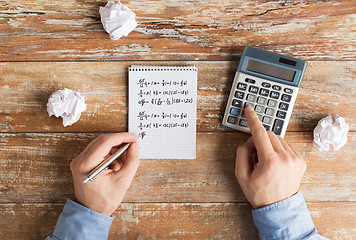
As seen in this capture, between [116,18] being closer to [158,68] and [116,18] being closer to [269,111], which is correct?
[158,68]

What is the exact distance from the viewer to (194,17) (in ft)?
2.25

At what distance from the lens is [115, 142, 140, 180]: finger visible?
62cm

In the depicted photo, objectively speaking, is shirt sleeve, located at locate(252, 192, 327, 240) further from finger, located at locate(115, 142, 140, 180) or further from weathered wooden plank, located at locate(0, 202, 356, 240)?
finger, located at locate(115, 142, 140, 180)

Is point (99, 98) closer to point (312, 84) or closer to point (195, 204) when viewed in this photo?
Result: point (195, 204)

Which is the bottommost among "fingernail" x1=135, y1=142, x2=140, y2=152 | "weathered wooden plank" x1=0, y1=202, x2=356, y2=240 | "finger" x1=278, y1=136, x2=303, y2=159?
"weathered wooden plank" x1=0, y1=202, x2=356, y2=240

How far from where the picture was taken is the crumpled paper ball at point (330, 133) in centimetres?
65

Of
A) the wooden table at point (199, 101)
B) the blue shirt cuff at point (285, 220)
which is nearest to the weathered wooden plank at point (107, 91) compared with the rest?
the wooden table at point (199, 101)

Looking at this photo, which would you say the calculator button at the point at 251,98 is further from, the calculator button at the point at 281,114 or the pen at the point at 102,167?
the pen at the point at 102,167

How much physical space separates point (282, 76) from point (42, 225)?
26.2 inches

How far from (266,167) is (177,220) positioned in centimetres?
25

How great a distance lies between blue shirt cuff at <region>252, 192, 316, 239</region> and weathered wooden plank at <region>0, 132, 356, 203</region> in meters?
0.07

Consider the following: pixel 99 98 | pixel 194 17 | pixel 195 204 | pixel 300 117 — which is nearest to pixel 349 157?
pixel 300 117

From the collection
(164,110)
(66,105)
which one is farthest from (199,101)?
(66,105)

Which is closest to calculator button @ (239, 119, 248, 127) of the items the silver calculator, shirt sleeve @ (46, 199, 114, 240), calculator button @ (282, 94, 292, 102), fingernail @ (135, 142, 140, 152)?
the silver calculator
